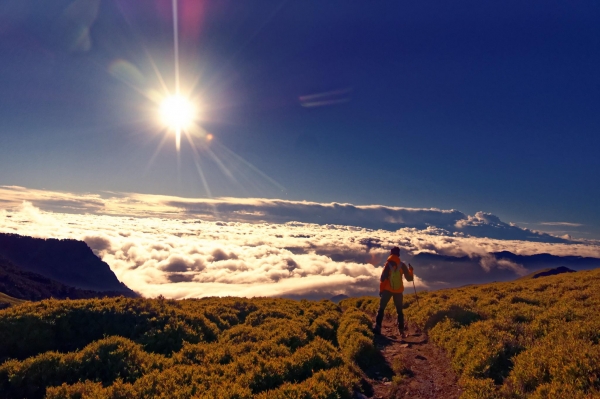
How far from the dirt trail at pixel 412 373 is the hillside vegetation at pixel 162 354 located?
815 millimetres

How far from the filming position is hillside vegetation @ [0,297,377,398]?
837 centimetres

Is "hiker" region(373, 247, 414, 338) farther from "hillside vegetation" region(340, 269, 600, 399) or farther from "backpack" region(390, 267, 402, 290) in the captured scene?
"hillside vegetation" region(340, 269, 600, 399)

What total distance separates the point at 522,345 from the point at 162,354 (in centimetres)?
1193

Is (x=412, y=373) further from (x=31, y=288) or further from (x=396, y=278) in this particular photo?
(x=31, y=288)

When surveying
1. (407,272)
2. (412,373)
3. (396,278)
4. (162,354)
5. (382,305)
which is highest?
(407,272)

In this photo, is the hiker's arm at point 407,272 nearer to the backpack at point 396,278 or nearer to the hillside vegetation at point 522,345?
the backpack at point 396,278

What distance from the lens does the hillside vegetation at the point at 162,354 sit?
837 centimetres

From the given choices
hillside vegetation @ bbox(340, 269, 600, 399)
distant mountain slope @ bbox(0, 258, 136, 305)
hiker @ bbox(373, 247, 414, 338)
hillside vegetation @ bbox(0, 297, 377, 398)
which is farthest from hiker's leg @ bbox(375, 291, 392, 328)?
distant mountain slope @ bbox(0, 258, 136, 305)

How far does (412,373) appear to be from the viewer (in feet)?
36.5

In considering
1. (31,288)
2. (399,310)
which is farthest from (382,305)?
(31,288)

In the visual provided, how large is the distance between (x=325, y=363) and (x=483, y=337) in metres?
5.55

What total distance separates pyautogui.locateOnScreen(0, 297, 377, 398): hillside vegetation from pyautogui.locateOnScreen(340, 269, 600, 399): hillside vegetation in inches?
136

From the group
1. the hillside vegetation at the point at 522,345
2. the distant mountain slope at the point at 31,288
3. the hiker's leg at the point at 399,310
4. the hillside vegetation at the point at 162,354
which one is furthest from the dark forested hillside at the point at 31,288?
the hillside vegetation at the point at 522,345

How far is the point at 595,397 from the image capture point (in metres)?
6.18
